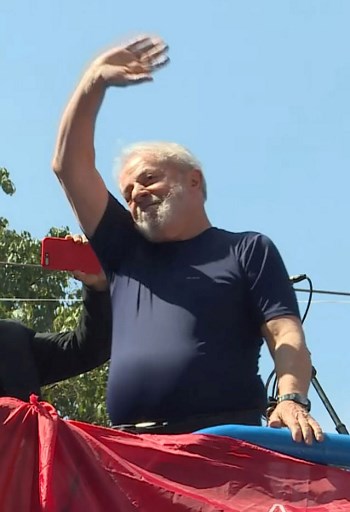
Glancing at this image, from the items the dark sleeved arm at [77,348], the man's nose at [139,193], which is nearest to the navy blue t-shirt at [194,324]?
the man's nose at [139,193]

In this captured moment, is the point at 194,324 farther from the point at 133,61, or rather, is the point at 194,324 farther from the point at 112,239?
the point at 133,61

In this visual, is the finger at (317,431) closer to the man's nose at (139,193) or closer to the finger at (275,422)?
the finger at (275,422)

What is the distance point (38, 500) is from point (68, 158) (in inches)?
45.7

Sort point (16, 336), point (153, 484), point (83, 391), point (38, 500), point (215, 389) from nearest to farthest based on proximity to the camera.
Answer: point (38, 500), point (153, 484), point (215, 389), point (16, 336), point (83, 391)

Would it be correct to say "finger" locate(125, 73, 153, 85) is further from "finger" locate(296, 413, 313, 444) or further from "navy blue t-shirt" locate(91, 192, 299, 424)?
"finger" locate(296, 413, 313, 444)

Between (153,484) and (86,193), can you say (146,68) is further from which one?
(153,484)

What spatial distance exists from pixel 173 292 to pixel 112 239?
0.29m

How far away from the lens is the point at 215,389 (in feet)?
9.70

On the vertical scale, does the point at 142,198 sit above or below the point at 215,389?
above

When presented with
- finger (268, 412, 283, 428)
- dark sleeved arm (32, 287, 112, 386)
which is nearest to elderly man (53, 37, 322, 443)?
finger (268, 412, 283, 428)

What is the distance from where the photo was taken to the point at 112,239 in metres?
3.28

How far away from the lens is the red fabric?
237 cm

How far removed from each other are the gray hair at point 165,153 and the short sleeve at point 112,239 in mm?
186

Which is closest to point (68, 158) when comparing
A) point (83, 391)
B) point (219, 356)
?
point (219, 356)
